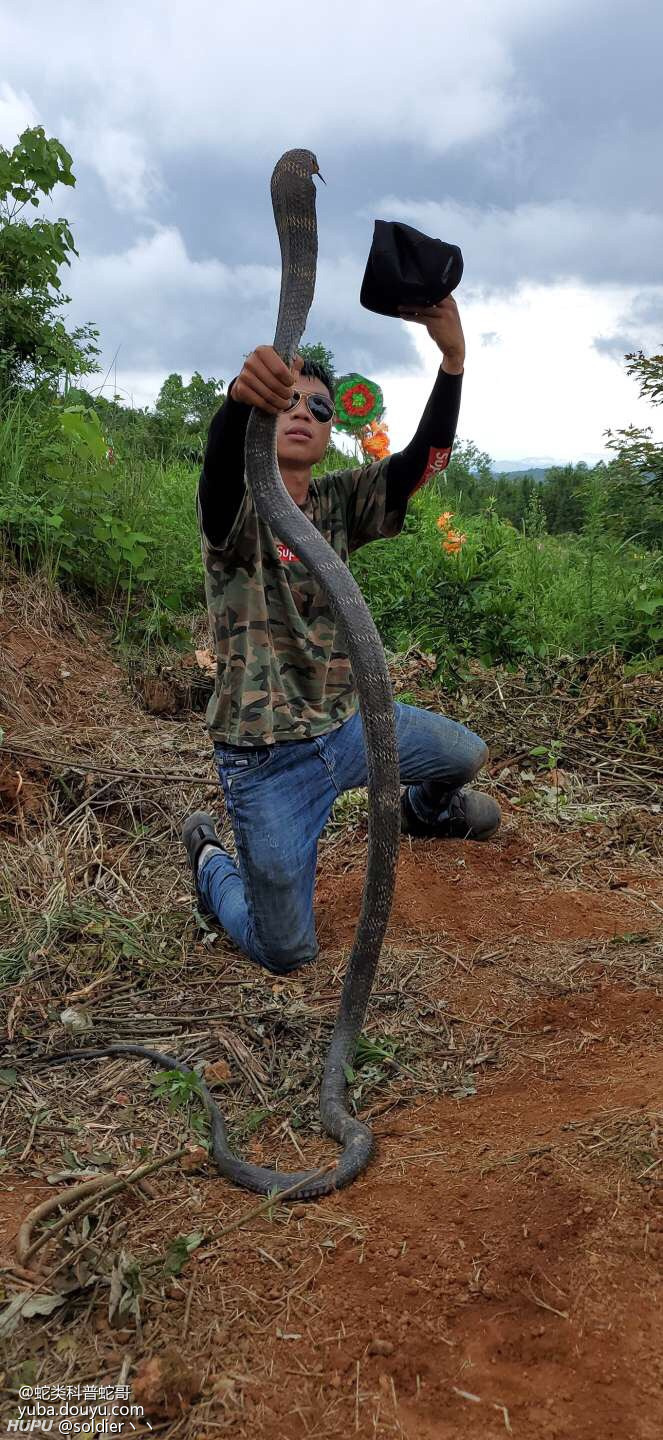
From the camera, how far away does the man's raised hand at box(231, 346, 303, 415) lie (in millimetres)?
1981

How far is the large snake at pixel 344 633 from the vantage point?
6.42 ft

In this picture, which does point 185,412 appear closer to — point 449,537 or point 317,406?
point 449,537

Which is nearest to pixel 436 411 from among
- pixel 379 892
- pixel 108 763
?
pixel 379 892

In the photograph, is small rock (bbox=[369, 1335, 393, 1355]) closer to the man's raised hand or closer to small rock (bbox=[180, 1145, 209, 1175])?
small rock (bbox=[180, 1145, 209, 1175])

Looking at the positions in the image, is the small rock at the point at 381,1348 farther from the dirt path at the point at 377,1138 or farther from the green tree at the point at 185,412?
the green tree at the point at 185,412

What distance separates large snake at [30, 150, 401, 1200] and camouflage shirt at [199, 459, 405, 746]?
626 mm

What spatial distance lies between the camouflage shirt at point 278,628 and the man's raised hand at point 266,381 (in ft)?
2.18

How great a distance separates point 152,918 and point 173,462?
513 cm

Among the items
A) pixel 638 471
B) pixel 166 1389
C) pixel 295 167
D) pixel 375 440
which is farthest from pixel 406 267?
pixel 638 471

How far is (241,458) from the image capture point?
2471 millimetres

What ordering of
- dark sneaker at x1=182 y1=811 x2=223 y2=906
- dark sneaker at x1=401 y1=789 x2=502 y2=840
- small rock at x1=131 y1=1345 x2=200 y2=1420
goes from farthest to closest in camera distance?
dark sneaker at x1=401 y1=789 x2=502 y2=840
dark sneaker at x1=182 y1=811 x2=223 y2=906
small rock at x1=131 y1=1345 x2=200 y2=1420

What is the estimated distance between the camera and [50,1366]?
136 centimetres

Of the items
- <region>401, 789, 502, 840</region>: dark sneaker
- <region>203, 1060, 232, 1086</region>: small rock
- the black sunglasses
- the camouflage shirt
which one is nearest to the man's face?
the black sunglasses

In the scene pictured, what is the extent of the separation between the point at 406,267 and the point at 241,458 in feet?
2.01
